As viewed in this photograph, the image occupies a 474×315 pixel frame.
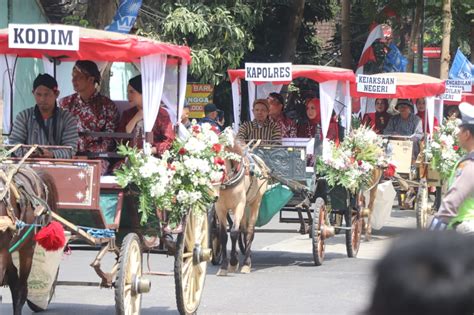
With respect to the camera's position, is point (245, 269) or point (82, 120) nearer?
point (82, 120)

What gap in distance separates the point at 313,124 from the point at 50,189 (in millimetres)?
7538

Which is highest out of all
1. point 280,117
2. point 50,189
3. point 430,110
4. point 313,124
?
point 430,110

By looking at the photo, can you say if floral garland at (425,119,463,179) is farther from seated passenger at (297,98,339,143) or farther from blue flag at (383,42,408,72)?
blue flag at (383,42,408,72)

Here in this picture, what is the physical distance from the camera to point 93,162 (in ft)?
24.9

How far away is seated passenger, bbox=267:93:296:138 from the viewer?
13.6 metres

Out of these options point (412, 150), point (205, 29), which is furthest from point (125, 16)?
point (205, 29)

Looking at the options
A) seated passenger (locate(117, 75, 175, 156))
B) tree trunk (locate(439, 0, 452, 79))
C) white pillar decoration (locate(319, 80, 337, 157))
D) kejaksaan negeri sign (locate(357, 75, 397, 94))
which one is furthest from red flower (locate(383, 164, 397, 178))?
tree trunk (locate(439, 0, 452, 79))

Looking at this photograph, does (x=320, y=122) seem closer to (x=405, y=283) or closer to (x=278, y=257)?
(x=278, y=257)

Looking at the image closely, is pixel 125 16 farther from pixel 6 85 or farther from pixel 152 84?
pixel 152 84

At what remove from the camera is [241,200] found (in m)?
11.5

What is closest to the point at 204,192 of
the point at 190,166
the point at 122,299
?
the point at 190,166

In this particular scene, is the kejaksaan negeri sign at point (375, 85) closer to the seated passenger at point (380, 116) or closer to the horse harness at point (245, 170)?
the seated passenger at point (380, 116)

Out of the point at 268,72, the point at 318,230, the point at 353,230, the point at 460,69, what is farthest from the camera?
the point at 460,69

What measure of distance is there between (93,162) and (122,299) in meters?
1.06
